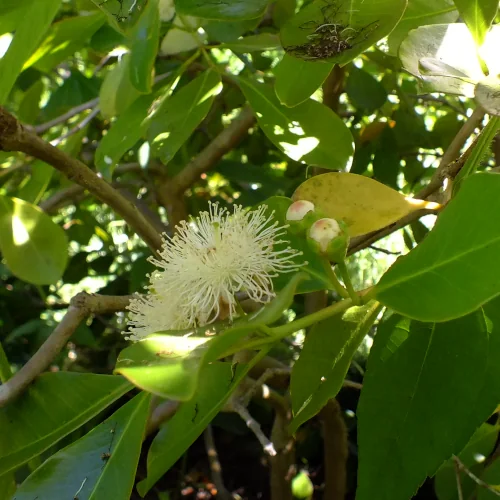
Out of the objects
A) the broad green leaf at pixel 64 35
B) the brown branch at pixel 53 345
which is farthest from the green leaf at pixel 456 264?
the broad green leaf at pixel 64 35

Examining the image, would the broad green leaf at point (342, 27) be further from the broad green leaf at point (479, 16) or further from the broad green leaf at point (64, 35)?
the broad green leaf at point (64, 35)

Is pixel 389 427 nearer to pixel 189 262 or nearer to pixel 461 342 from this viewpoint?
pixel 461 342

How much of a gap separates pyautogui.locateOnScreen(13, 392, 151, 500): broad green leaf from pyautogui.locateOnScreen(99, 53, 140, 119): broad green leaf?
Result: 45cm

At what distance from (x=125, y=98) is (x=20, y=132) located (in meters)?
0.27

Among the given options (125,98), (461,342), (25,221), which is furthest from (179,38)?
(461,342)

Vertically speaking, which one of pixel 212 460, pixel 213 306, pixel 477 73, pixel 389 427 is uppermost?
pixel 477 73

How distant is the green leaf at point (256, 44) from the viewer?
69cm

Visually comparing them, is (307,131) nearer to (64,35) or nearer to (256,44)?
(256,44)

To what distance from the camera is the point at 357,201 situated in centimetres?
49

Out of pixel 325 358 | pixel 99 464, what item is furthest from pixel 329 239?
pixel 99 464

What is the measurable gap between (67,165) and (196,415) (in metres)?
0.29

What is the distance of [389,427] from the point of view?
0.48 m

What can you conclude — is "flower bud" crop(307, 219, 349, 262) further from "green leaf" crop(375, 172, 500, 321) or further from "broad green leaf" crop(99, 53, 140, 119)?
"broad green leaf" crop(99, 53, 140, 119)

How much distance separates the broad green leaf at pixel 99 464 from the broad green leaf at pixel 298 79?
1.10 feet
